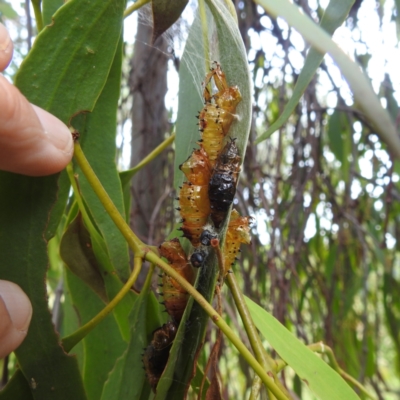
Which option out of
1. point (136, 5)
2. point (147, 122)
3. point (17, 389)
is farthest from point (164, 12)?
point (147, 122)

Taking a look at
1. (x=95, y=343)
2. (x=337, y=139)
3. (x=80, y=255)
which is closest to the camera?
(x=80, y=255)

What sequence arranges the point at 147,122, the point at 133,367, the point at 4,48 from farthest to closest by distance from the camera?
the point at 147,122
the point at 133,367
the point at 4,48

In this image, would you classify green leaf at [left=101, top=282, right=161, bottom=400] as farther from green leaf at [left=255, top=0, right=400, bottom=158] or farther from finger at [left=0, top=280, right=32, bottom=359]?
green leaf at [left=255, top=0, right=400, bottom=158]

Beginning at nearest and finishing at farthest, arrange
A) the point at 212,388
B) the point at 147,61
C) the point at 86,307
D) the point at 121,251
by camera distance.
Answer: the point at 212,388 → the point at 121,251 → the point at 86,307 → the point at 147,61

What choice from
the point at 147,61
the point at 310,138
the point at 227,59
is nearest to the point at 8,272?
the point at 227,59

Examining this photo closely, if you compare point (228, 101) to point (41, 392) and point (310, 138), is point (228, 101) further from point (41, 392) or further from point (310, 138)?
point (310, 138)

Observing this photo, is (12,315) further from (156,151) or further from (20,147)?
(156,151)
